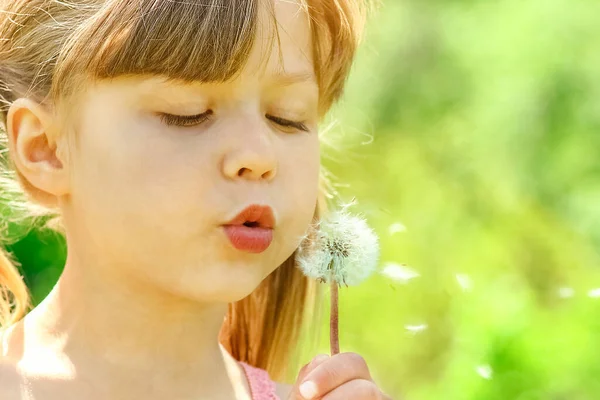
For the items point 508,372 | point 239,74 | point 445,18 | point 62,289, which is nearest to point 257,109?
point 239,74

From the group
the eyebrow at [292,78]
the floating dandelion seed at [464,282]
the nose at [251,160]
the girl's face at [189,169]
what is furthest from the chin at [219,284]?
the floating dandelion seed at [464,282]

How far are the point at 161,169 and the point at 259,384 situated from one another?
381 millimetres

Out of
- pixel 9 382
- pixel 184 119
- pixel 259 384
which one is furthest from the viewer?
pixel 259 384

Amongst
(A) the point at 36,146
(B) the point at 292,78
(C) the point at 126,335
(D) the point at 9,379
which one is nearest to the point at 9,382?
(D) the point at 9,379

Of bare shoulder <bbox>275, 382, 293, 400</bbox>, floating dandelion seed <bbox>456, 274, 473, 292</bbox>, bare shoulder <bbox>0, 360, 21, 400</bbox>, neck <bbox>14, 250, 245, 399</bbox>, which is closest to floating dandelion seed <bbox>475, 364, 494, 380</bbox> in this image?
floating dandelion seed <bbox>456, 274, 473, 292</bbox>

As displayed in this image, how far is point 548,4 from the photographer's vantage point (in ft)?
6.42

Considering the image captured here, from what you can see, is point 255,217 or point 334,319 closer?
point 334,319

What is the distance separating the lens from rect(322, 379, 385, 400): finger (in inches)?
36.5

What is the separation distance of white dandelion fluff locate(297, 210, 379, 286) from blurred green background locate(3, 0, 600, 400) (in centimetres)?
74

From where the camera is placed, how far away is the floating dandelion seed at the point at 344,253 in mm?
917

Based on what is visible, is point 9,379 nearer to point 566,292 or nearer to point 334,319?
point 334,319

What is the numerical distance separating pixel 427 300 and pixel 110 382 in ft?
3.44

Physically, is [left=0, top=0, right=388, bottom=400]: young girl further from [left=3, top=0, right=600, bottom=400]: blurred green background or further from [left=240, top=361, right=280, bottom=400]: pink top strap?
[left=3, top=0, right=600, bottom=400]: blurred green background

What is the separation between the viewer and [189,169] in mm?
942
